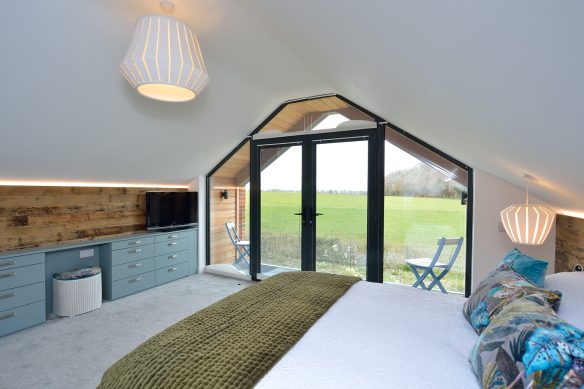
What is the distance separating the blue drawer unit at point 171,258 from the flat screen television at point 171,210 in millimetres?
426

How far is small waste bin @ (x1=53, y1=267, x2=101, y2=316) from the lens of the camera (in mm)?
3225

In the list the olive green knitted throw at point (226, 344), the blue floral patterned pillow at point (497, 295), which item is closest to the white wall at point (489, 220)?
the blue floral patterned pillow at point (497, 295)

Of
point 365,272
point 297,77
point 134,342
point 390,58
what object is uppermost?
point 297,77

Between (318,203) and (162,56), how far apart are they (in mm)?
2839

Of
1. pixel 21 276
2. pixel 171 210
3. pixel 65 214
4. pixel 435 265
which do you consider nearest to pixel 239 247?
pixel 171 210

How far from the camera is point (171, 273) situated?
14.7ft

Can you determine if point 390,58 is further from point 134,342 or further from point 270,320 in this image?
point 134,342

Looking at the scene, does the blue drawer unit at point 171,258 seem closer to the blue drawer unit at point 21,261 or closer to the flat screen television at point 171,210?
the flat screen television at point 171,210

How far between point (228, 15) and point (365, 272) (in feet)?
10.6

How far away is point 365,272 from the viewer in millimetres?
3881

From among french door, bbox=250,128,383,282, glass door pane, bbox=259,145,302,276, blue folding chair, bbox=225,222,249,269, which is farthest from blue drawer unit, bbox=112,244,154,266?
glass door pane, bbox=259,145,302,276

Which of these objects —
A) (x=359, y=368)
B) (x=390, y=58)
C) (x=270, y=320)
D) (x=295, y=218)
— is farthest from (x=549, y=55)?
(x=295, y=218)

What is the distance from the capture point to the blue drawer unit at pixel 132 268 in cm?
377

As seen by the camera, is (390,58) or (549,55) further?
(390,58)
